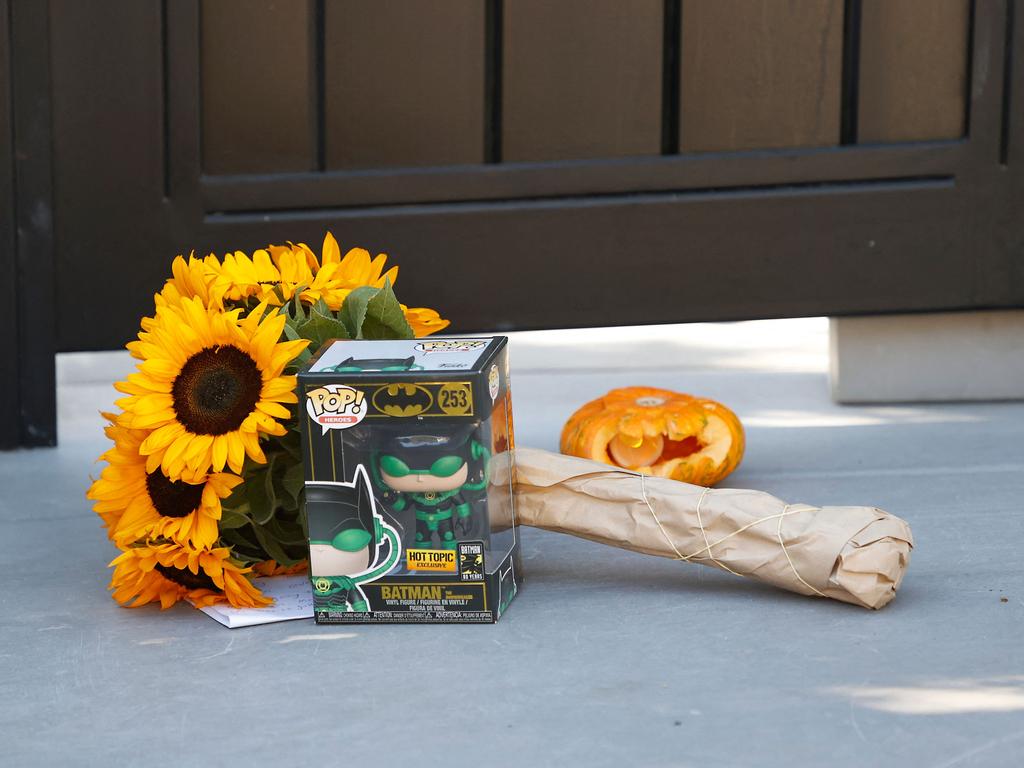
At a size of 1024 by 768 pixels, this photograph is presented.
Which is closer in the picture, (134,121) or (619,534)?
(619,534)

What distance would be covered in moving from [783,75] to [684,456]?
0.86 metres

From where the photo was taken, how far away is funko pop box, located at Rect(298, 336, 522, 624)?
1.51m

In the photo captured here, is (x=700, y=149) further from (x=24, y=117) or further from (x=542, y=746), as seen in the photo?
(x=542, y=746)

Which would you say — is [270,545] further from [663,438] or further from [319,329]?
[663,438]

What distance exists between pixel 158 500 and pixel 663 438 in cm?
94

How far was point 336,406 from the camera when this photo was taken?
1.51 m

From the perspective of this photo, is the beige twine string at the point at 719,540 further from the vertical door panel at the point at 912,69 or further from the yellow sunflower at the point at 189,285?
the vertical door panel at the point at 912,69

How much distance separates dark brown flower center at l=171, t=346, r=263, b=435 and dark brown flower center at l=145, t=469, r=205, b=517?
78 millimetres

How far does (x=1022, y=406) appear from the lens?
8.82 ft

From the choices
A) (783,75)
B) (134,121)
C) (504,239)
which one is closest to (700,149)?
(783,75)

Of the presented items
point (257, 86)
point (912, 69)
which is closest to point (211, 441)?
point (257, 86)

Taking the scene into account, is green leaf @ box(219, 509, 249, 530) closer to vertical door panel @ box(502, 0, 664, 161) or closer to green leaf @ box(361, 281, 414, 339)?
green leaf @ box(361, 281, 414, 339)

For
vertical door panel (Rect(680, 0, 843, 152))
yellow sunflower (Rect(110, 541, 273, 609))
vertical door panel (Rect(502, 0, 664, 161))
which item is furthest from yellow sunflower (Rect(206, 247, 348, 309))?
vertical door panel (Rect(680, 0, 843, 152))

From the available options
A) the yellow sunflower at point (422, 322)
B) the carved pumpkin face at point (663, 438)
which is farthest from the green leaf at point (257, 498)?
the carved pumpkin face at point (663, 438)
